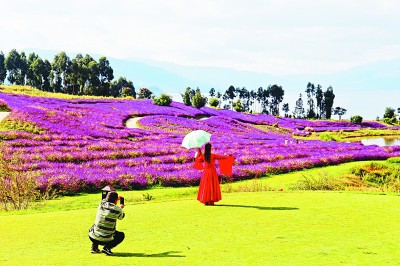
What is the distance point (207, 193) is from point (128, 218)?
155 inches

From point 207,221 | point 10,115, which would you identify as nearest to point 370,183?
point 207,221

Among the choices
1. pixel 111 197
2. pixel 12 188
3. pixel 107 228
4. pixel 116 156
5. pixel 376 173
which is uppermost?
pixel 111 197

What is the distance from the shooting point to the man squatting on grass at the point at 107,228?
35.5ft

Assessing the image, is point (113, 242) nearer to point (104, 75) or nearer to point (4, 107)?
point (4, 107)

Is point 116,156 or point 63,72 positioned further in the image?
point 63,72

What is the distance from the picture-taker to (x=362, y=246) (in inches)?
412

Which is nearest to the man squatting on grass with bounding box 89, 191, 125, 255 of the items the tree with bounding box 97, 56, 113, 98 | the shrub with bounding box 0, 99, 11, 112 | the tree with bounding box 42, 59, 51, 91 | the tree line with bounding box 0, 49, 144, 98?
the shrub with bounding box 0, 99, 11, 112

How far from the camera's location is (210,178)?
18828mm

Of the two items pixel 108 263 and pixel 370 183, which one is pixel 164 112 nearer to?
pixel 370 183

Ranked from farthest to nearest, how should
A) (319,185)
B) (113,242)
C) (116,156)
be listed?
(116,156) → (319,185) → (113,242)

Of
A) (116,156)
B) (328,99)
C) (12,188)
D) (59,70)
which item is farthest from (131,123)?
(328,99)

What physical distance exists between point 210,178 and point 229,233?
647 cm

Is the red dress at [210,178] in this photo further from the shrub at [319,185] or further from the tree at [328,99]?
the tree at [328,99]

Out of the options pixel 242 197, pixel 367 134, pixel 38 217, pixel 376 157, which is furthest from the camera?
pixel 367 134
